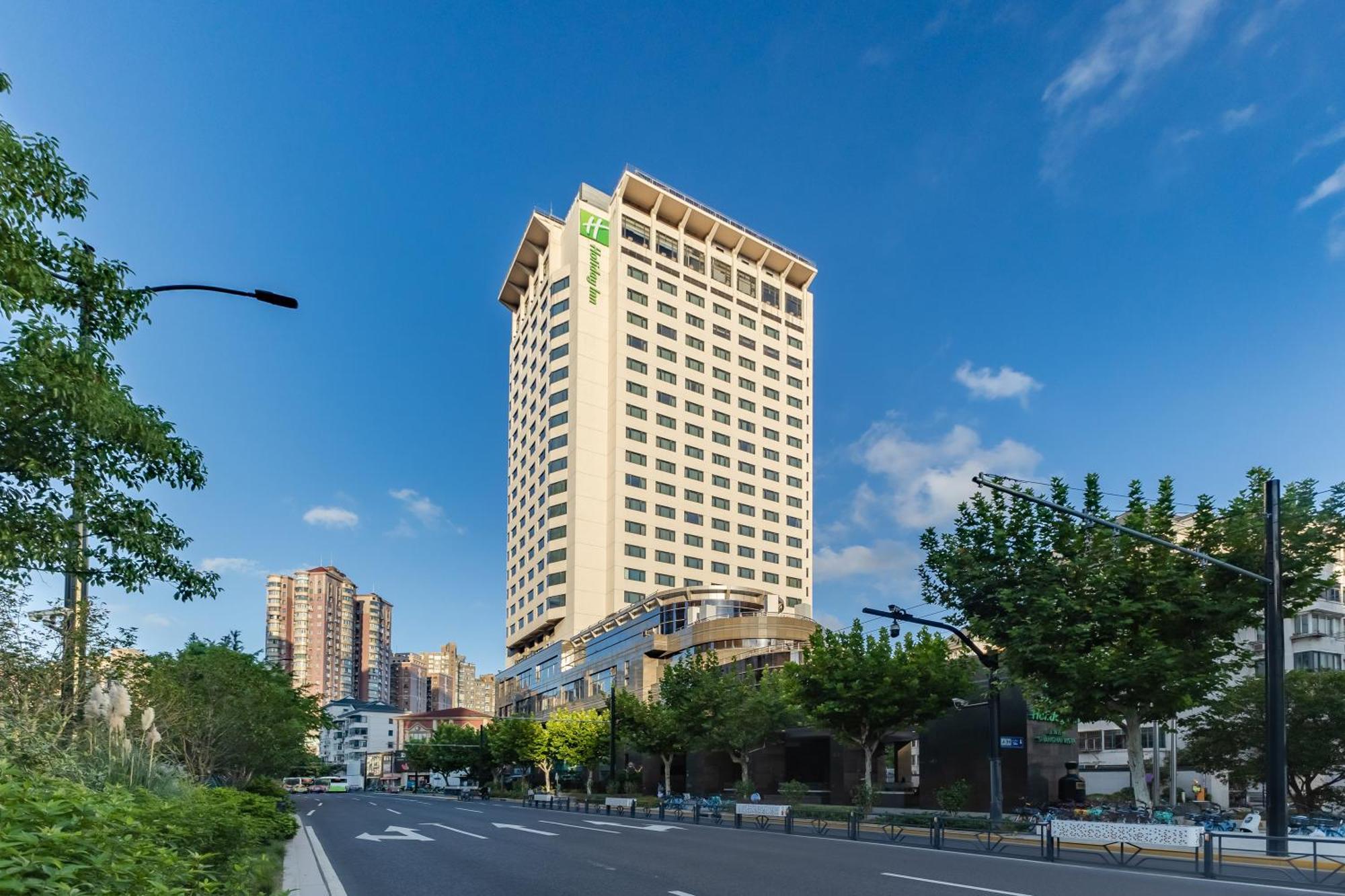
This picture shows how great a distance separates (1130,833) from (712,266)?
101 meters

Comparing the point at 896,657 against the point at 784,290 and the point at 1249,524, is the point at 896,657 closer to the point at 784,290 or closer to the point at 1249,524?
the point at 1249,524

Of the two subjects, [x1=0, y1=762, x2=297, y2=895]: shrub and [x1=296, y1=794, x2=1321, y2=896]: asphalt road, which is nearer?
[x1=0, y1=762, x2=297, y2=895]: shrub

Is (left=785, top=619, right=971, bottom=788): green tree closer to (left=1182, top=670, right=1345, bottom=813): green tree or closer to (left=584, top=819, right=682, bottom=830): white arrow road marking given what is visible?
(left=584, top=819, right=682, bottom=830): white arrow road marking

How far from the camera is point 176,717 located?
75.5ft

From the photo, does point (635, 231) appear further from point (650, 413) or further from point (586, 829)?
point (586, 829)

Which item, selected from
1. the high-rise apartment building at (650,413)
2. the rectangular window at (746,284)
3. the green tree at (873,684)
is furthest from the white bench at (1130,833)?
the rectangular window at (746,284)

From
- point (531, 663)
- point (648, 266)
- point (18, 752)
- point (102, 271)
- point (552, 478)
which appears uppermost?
point (648, 266)

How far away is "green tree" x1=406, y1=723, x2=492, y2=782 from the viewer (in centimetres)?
10256

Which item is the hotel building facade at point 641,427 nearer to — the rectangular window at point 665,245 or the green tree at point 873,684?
the rectangular window at point 665,245

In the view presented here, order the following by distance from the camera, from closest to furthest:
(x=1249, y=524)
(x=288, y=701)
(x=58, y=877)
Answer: (x=58, y=877) < (x=1249, y=524) < (x=288, y=701)

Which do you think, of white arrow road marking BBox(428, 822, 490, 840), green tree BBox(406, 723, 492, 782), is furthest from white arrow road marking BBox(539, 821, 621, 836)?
green tree BBox(406, 723, 492, 782)

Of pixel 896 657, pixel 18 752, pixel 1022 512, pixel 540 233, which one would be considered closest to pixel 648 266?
pixel 540 233

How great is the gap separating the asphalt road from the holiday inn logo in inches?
3279

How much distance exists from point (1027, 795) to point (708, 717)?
17.0 metres
